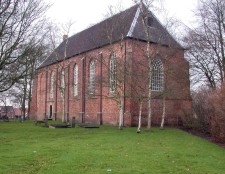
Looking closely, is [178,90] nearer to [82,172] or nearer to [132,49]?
[132,49]

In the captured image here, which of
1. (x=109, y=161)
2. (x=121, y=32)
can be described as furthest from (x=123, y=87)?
(x=109, y=161)

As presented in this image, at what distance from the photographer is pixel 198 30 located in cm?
2942

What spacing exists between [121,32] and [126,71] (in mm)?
Answer: 4681

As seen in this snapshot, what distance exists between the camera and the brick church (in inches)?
1017

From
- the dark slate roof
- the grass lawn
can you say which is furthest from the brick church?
the grass lawn

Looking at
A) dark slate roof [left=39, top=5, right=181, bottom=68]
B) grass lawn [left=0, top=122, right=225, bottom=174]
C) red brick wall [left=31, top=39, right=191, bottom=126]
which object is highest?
dark slate roof [left=39, top=5, right=181, bottom=68]

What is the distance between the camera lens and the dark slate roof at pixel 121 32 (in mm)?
27047

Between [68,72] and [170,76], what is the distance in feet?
58.3

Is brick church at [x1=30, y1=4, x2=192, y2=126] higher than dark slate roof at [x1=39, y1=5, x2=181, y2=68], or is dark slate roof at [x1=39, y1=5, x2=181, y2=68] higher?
dark slate roof at [x1=39, y1=5, x2=181, y2=68]

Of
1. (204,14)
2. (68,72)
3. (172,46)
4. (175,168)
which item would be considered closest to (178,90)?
(172,46)

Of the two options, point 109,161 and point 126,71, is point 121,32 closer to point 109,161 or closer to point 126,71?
point 126,71

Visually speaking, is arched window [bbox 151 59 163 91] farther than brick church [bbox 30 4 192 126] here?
Yes

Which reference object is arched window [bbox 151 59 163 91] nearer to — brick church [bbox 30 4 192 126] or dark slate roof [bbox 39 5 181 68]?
brick church [bbox 30 4 192 126]

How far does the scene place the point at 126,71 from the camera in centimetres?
2492
